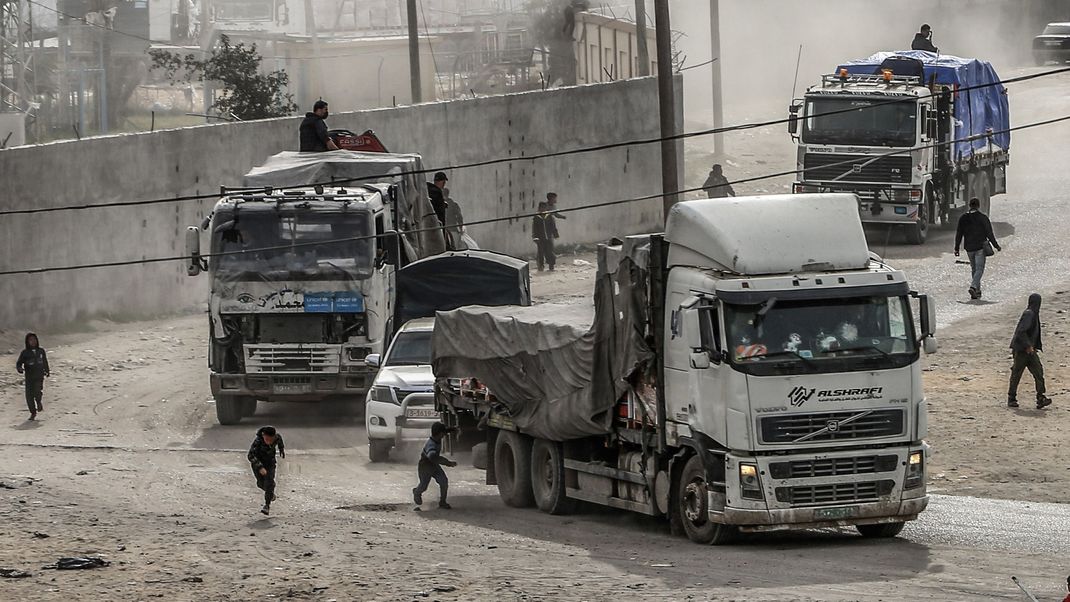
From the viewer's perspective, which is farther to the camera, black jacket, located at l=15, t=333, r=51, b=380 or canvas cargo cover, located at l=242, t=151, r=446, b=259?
canvas cargo cover, located at l=242, t=151, r=446, b=259

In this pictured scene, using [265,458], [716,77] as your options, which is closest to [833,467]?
[265,458]

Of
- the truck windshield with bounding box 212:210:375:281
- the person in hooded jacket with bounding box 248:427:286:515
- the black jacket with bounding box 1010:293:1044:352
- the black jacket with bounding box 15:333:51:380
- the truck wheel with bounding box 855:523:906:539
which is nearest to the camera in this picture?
the truck wheel with bounding box 855:523:906:539

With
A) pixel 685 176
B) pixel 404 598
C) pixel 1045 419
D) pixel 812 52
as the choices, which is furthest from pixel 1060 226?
pixel 812 52

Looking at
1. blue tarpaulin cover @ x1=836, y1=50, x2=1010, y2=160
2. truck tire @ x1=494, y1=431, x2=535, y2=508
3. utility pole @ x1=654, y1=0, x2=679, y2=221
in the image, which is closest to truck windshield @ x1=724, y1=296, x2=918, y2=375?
truck tire @ x1=494, y1=431, x2=535, y2=508

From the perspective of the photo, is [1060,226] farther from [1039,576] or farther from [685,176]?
[1039,576]

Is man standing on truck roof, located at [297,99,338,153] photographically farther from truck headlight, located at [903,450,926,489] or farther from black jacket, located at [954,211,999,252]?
truck headlight, located at [903,450,926,489]

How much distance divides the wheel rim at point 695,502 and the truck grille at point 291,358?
373 inches

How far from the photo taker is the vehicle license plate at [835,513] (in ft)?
46.2

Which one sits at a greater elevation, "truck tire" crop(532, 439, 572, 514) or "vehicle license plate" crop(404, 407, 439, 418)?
"vehicle license plate" crop(404, 407, 439, 418)

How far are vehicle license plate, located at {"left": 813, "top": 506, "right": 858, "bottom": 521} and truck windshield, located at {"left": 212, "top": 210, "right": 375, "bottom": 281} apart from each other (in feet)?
34.5

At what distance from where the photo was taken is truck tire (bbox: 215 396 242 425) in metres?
23.8

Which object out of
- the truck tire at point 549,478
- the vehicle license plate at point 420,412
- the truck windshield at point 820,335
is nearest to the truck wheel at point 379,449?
the vehicle license plate at point 420,412

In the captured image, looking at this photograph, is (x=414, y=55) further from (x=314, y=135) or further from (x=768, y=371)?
(x=768, y=371)

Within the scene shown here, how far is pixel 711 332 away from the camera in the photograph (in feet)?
46.3
